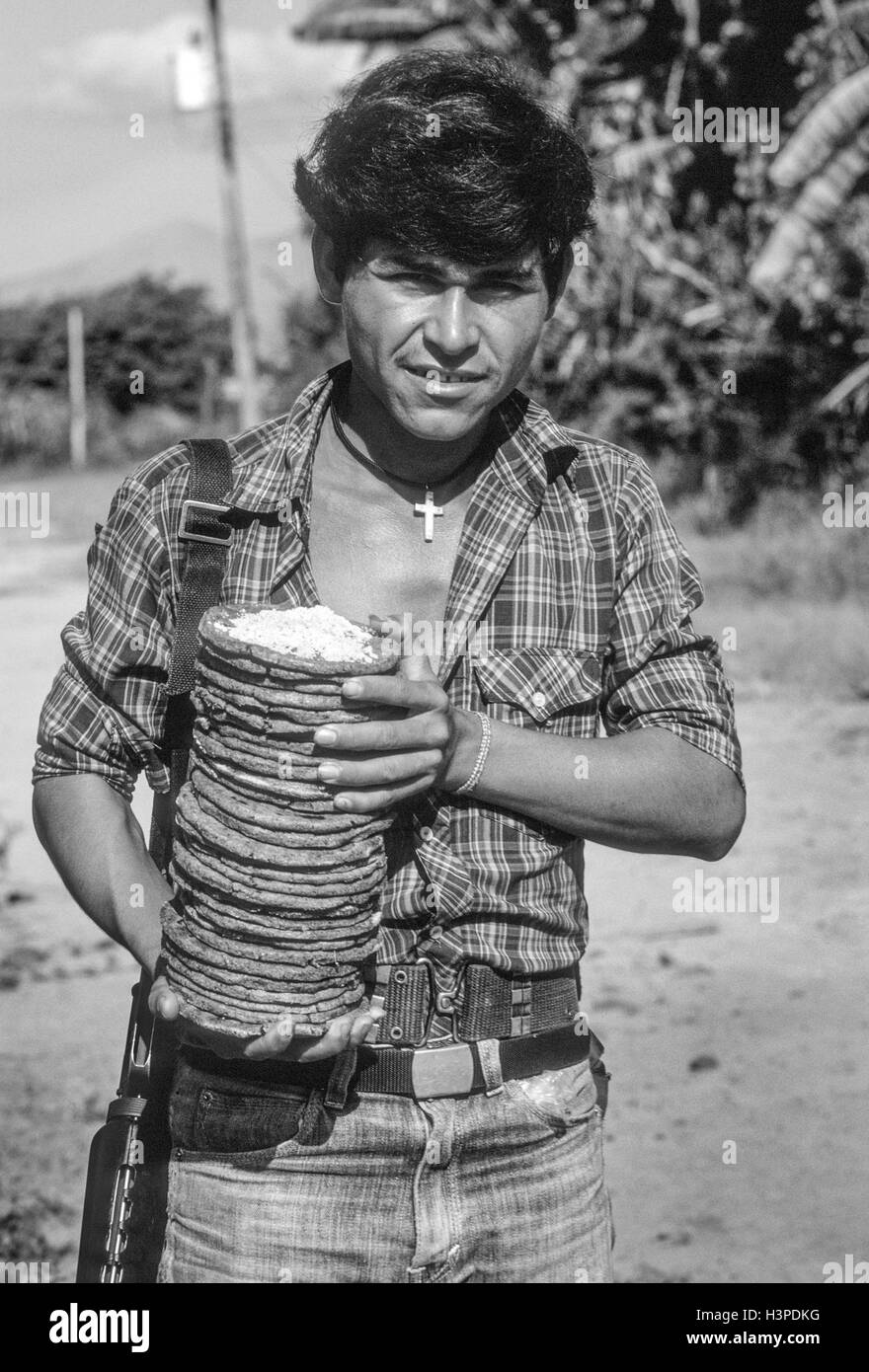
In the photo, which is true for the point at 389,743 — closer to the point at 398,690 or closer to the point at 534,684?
the point at 398,690

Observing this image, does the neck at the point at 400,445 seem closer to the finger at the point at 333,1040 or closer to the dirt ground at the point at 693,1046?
the finger at the point at 333,1040

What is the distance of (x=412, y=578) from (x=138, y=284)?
51918 millimetres

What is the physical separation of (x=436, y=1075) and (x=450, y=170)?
1.20 meters

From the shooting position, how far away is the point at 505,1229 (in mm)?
2109

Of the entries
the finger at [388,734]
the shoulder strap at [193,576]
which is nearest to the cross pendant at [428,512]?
the shoulder strap at [193,576]

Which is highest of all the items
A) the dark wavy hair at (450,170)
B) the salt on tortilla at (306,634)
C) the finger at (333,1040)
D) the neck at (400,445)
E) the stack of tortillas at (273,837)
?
the dark wavy hair at (450,170)

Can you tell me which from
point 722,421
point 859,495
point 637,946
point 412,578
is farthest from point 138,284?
point 412,578

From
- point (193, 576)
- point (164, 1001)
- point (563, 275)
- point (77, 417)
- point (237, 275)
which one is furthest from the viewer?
point (77, 417)

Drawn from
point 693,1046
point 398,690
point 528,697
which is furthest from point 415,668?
point 693,1046

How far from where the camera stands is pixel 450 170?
2025 mm

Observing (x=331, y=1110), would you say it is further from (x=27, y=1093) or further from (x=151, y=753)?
(x=27, y=1093)

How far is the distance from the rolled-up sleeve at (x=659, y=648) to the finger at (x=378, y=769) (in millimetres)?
404

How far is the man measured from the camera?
2061mm

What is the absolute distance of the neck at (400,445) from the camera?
2.25m
